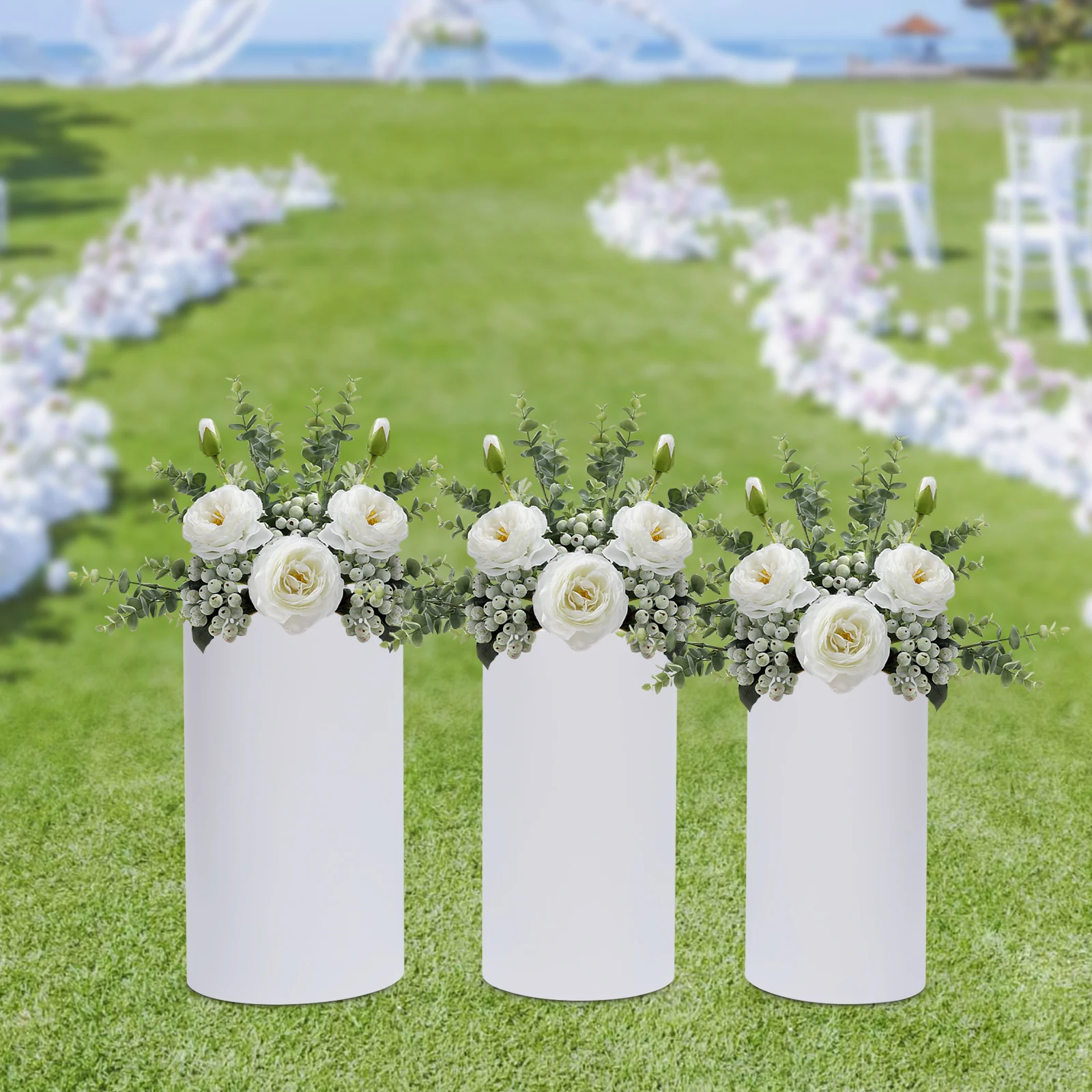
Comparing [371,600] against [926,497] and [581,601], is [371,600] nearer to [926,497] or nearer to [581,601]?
[581,601]

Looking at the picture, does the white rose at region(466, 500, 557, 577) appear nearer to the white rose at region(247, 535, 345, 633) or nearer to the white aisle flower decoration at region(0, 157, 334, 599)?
the white rose at region(247, 535, 345, 633)

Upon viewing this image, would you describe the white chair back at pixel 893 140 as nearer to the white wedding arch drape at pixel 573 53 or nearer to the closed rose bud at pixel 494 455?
the white wedding arch drape at pixel 573 53

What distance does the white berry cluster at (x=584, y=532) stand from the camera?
2408 millimetres

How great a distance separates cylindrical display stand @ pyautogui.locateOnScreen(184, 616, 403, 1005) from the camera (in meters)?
2.37

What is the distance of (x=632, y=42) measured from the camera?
10469mm

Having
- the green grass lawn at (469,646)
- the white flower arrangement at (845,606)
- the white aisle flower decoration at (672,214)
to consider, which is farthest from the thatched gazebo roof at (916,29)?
the white flower arrangement at (845,606)

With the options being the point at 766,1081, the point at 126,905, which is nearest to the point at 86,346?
the point at 126,905

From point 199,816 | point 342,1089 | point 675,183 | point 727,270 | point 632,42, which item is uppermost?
point 632,42

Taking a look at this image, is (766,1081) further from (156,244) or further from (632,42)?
(632,42)

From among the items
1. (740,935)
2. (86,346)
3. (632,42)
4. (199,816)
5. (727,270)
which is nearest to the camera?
(199,816)

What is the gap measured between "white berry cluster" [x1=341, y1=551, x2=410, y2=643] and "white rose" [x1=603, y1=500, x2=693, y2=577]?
1.25 ft

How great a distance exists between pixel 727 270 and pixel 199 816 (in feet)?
21.6

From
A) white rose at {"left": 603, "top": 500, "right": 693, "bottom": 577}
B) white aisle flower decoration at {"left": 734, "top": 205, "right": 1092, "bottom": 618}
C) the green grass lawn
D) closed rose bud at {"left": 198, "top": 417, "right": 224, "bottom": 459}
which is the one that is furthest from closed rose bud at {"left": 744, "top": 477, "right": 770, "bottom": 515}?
white aisle flower decoration at {"left": 734, "top": 205, "right": 1092, "bottom": 618}

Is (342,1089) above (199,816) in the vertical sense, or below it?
below
